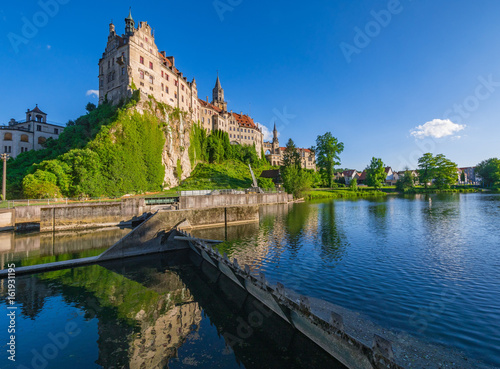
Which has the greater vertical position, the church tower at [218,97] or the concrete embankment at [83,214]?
the church tower at [218,97]

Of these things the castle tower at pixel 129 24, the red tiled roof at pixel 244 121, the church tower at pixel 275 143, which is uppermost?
the castle tower at pixel 129 24

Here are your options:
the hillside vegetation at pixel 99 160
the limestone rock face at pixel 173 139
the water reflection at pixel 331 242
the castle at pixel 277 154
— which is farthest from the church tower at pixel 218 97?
the water reflection at pixel 331 242

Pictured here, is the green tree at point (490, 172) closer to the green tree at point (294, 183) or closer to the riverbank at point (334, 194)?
the riverbank at point (334, 194)

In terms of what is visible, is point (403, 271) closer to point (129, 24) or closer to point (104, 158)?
point (104, 158)

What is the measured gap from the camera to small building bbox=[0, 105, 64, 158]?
59.1 m

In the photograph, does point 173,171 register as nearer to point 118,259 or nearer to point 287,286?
point 118,259

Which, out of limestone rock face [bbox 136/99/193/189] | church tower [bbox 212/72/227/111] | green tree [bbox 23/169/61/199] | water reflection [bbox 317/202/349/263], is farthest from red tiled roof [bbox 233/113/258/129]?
water reflection [bbox 317/202/349/263]

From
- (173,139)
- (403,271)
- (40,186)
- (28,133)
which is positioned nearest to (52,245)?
(40,186)

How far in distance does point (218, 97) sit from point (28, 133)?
3390 inches

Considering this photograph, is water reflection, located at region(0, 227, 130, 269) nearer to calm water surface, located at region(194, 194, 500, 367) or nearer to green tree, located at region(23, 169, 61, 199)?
green tree, located at region(23, 169, 61, 199)

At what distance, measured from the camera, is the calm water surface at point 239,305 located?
28.2 ft

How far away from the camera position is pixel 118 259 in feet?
66.3

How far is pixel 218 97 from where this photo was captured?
422 ft

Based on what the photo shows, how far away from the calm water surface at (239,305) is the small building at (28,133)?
55.8 m
